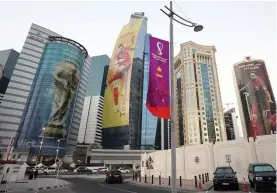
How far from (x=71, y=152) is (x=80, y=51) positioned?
223 ft

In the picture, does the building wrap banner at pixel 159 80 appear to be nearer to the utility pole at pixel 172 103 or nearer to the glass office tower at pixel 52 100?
the utility pole at pixel 172 103

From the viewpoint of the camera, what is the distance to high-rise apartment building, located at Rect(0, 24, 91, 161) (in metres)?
97.1

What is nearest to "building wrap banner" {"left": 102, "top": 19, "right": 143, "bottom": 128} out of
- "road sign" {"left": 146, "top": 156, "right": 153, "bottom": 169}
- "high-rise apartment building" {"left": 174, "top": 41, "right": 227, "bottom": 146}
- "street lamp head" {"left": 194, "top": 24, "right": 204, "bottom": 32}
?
"road sign" {"left": 146, "top": 156, "right": 153, "bottom": 169}

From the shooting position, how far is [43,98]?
100812mm

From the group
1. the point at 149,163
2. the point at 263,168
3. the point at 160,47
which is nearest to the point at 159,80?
the point at 160,47

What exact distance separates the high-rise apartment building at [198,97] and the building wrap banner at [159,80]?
115352mm

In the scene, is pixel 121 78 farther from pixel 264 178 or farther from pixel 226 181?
pixel 264 178

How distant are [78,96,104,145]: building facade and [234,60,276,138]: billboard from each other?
129526 mm

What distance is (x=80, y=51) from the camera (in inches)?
4779

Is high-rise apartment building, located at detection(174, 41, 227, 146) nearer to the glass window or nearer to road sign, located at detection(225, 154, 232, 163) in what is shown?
road sign, located at detection(225, 154, 232, 163)

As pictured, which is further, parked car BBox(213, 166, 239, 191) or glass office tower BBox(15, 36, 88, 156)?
glass office tower BBox(15, 36, 88, 156)

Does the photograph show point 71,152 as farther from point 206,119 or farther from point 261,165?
point 261,165

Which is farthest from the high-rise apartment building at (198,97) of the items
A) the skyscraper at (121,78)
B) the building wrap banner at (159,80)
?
the building wrap banner at (159,80)

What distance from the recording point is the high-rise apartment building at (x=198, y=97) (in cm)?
12038
